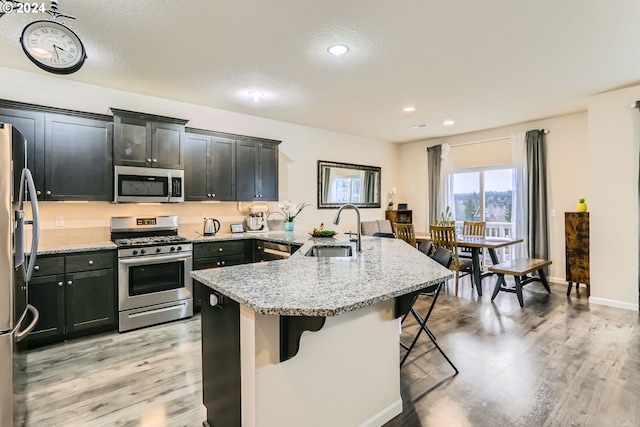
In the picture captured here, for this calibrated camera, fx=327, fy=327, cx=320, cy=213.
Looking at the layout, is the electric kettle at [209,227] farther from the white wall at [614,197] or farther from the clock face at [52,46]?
the white wall at [614,197]

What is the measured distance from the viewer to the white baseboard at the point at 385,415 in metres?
1.86

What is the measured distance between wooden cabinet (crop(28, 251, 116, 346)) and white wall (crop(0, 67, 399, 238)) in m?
0.66

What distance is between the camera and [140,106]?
4.04m

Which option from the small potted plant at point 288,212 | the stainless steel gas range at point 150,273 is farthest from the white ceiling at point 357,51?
the stainless steel gas range at point 150,273

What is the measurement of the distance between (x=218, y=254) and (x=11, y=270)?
7.84 feet

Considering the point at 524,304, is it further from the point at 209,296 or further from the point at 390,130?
the point at 209,296

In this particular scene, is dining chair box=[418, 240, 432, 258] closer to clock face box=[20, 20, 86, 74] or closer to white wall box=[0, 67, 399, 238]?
white wall box=[0, 67, 399, 238]

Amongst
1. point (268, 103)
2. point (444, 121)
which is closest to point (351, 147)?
point (444, 121)

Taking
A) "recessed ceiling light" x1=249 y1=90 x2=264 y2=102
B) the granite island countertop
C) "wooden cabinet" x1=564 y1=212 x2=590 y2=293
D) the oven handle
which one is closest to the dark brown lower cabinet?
the granite island countertop

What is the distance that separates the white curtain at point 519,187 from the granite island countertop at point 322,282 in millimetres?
4052

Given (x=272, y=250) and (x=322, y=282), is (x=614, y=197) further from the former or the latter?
(x=322, y=282)

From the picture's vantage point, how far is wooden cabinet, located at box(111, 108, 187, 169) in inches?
139

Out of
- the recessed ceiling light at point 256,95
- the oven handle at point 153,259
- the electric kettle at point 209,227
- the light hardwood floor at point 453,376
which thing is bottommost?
the light hardwood floor at point 453,376

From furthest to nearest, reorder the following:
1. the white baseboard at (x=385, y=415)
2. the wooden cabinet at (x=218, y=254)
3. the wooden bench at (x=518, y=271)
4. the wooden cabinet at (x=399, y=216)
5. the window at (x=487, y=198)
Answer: the wooden cabinet at (x=399, y=216) < the window at (x=487, y=198) < the wooden bench at (x=518, y=271) < the wooden cabinet at (x=218, y=254) < the white baseboard at (x=385, y=415)
